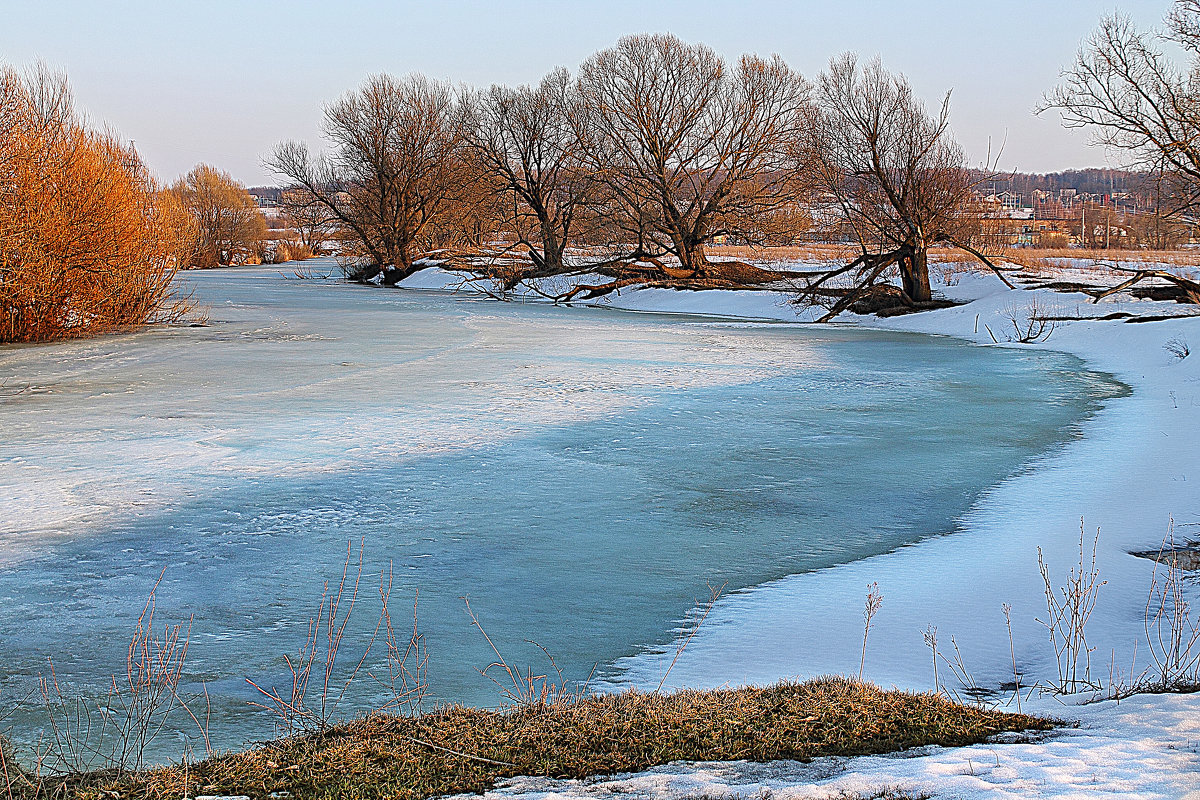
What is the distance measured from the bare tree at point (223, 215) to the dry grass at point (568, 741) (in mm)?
77627

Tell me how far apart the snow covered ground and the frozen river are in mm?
306

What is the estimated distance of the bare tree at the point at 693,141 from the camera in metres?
34.3

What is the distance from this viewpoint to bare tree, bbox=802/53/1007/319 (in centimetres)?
2425

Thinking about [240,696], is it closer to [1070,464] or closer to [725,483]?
[725,483]

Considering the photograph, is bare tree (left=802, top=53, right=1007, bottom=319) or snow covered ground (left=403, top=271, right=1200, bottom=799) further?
bare tree (left=802, top=53, right=1007, bottom=319)

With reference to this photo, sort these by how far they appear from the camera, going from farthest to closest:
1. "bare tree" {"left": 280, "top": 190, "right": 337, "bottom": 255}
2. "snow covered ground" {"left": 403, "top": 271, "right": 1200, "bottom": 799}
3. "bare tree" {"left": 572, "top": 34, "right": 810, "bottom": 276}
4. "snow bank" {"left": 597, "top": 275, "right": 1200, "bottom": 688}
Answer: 1. "bare tree" {"left": 280, "top": 190, "right": 337, "bottom": 255}
2. "bare tree" {"left": 572, "top": 34, "right": 810, "bottom": 276}
3. "snow bank" {"left": 597, "top": 275, "right": 1200, "bottom": 688}
4. "snow covered ground" {"left": 403, "top": 271, "right": 1200, "bottom": 799}

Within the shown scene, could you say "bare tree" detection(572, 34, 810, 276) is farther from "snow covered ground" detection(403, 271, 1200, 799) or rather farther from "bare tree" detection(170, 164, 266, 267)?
"bare tree" detection(170, 164, 266, 267)

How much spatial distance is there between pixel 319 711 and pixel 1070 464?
22.6 feet

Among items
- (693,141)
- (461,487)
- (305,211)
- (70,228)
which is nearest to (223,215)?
(305,211)

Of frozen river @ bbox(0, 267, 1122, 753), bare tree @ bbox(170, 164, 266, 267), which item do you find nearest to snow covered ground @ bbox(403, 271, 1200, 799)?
frozen river @ bbox(0, 267, 1122, 753)

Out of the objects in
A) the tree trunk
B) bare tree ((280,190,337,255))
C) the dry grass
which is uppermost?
bare tree ((280,190,337,255))

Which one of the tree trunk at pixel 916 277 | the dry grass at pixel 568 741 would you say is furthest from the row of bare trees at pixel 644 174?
the dry grass at pixel 568 741

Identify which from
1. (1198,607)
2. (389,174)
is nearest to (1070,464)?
(1198,607)

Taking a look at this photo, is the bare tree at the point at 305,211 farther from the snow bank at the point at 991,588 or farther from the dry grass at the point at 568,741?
the dry grass at the point at 568,741
